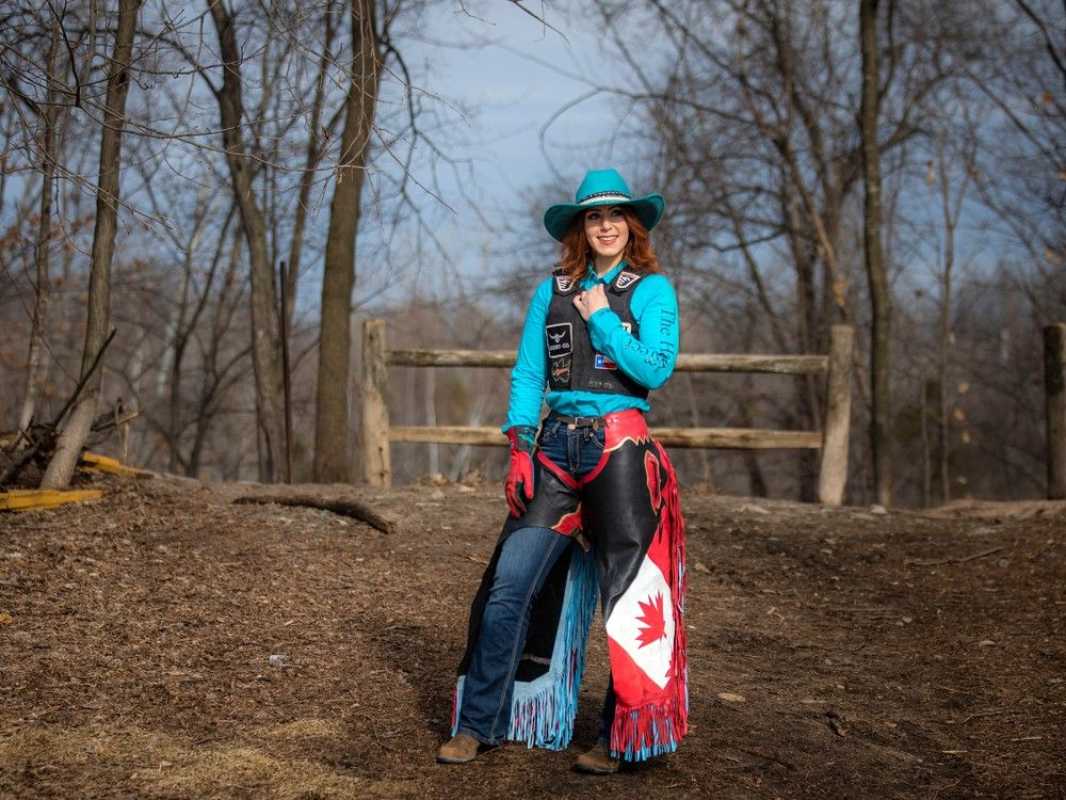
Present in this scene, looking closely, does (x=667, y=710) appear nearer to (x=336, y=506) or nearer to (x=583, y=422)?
(x=583, y=422)

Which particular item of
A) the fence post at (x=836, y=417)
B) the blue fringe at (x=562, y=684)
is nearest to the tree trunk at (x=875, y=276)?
the fence post at (x=836, y=417)

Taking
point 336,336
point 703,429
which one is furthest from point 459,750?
point 336,336

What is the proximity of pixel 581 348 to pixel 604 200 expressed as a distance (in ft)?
1.66

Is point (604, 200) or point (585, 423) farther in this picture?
point (604, 200)

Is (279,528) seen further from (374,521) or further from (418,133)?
(418,133)

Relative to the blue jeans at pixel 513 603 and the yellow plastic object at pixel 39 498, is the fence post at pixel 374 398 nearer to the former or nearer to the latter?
the yellow plastic object at pixel 39 498

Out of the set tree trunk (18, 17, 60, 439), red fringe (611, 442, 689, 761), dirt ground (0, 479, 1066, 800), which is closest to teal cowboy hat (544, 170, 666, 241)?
red fringe (611, 442, 689, 761)

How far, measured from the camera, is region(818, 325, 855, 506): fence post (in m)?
9.77

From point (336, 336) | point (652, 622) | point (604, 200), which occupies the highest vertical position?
point (336, 336)

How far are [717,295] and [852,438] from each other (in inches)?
216

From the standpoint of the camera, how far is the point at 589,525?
3.80 metres

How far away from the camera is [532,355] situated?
3.88m

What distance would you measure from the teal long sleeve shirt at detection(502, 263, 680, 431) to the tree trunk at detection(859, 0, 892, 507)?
9947 millimetres

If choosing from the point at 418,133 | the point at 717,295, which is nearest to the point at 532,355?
the point at 418,133
